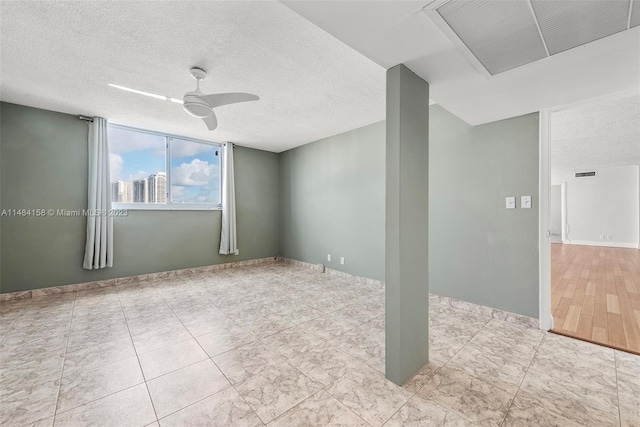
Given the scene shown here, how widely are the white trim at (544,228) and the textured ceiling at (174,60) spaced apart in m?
1.70

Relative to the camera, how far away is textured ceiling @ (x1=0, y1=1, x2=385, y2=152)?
1.82m

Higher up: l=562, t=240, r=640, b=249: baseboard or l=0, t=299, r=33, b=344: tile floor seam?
l=562, t=240, r=640, b=249: baseboard

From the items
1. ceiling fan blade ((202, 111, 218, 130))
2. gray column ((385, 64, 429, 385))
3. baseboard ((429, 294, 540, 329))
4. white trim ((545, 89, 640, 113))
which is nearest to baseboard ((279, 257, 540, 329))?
baseboard ((429, 294, 540, 329))

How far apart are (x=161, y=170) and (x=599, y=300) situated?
6.80m

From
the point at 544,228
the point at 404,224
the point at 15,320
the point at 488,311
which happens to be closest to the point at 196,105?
the point at 404,224

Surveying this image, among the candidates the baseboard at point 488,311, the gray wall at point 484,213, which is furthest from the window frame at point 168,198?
the gray wall at point 484,213

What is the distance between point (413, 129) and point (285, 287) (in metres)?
3.05

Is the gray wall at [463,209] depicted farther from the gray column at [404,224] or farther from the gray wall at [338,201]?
the gray column at [404,224]

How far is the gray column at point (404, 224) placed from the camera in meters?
1.74

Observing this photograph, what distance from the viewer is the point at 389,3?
127 cm

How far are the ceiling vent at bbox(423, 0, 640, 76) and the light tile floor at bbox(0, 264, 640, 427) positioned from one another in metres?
2.21

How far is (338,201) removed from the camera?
15.4ft

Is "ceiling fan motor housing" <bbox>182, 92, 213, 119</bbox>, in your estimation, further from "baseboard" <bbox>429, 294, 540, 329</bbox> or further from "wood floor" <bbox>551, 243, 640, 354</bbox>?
"wood floor" <bbox>551, 243, 640, 354</bbox>

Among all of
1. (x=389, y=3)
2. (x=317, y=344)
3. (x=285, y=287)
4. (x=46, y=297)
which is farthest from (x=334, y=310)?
(x=46, y=297)
